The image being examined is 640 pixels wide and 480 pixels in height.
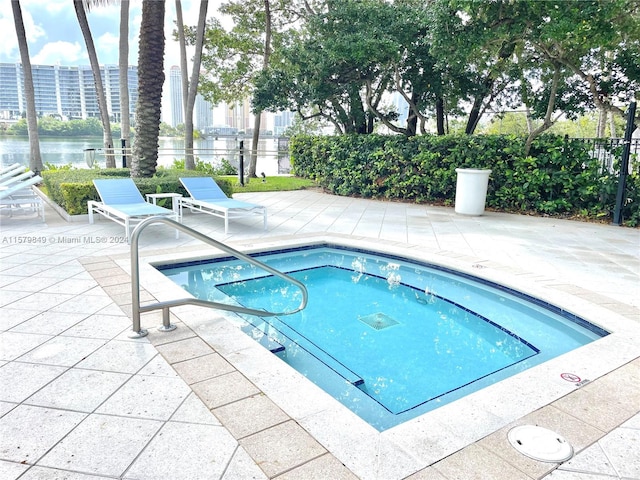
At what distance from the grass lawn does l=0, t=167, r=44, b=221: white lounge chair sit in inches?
190

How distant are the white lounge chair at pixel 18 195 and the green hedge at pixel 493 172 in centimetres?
718

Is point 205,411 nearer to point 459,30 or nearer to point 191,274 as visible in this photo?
point 191,274

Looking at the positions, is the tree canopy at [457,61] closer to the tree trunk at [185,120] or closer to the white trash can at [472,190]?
the white trash can at [472,190]

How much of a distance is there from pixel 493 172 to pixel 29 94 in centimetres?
1281

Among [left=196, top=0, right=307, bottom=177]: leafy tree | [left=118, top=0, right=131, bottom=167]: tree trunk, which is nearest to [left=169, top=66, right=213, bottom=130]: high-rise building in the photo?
[left=196, top=0, right=307, bottom=177]: leafy tree

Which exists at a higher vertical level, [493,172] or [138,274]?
[493,172]

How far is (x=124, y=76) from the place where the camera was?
13.7 metres

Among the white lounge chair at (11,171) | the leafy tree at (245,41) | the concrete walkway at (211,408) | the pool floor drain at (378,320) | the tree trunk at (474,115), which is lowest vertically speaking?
the pool floor drain at (378,320)

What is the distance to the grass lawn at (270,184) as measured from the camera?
1281 cm

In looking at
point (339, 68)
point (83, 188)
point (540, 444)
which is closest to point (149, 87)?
point (83, 188)

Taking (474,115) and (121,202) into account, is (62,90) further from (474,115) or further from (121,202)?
(474,115)

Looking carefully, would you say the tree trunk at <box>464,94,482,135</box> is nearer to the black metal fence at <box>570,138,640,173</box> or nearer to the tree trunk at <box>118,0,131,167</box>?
the black metal fence at <box>570,138,640,173</box>

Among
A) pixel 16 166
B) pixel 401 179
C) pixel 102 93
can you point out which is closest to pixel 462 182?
pixel 401 179

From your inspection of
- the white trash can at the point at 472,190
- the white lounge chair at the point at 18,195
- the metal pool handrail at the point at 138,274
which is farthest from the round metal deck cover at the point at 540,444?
the white lounge chair at the point at 18,195
